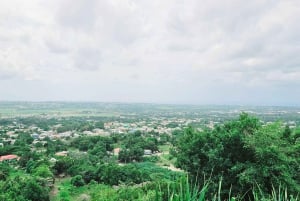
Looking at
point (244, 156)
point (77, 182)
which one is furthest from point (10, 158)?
point (244, 156)

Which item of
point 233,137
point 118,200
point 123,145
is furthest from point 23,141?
point 233,137

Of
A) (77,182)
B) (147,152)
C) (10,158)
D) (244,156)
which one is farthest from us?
(147,152)

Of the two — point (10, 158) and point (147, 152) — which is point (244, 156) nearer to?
point (10, 158)

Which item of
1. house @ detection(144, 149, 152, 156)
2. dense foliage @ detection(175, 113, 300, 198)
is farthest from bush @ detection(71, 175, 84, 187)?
house @ detection(144, 149, 152, 156)

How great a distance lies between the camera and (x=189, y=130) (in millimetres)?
11688

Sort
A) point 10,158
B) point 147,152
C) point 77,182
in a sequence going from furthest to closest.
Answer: point 147,152
point 10,158
point 77,182

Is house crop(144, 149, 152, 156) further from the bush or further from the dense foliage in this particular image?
the dense foliage

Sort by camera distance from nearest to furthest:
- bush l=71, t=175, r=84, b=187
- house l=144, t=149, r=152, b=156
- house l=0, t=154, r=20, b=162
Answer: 1. bush l=71, t=175, r=84, b=187
2. house l=0, t=154, r=20, b=162
3. house l=144, t=149, r=152, b=156

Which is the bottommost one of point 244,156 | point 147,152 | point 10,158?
point 147,152

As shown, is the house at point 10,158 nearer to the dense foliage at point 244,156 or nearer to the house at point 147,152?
the house at point 147,152

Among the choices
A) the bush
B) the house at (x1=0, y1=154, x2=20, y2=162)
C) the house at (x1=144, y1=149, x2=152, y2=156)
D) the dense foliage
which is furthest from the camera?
the house at (x1=144, y1=149, x2=152, y2=156)

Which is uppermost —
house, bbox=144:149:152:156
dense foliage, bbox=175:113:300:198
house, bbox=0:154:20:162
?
dense foliage, bbox=175:113:300:198

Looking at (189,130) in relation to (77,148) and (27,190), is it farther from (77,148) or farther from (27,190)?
(77,148)

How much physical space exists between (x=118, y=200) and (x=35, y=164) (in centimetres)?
1308
